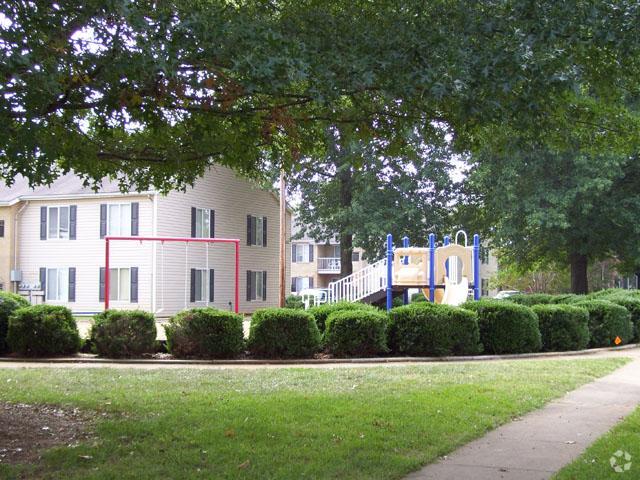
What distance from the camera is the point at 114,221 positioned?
3030cm

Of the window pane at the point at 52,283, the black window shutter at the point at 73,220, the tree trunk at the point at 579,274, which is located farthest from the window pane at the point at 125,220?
the tree trunk at the point at 579,274

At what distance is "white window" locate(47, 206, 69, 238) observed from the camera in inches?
1224

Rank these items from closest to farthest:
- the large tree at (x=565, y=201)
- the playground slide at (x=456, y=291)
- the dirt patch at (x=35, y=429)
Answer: the dirt patch at (x=35, y=429) → the playground slide at (x=456, y=291) → the large tree at (x=565, y=201)

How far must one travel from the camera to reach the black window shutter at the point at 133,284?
1158 inches

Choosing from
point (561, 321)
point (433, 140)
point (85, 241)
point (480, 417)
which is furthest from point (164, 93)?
point (85, 241)

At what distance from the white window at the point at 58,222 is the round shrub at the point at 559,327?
71.3ft

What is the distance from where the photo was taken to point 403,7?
6.79 metres

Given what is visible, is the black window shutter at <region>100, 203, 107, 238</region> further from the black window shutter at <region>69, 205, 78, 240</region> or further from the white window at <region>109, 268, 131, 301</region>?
the white window at <region>109, 268, 131, 301</region>

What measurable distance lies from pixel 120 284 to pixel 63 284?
120 inches

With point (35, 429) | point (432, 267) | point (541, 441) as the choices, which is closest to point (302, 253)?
point (432, 267)

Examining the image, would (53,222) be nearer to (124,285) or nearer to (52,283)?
(52,283)

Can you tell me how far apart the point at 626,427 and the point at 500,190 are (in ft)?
72.1

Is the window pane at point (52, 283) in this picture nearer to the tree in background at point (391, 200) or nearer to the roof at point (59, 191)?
the roof at point (59, 191)

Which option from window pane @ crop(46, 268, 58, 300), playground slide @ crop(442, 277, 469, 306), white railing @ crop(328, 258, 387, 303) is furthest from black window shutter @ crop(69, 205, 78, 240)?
playground slide @ crop(442, 277, 469, 306)
